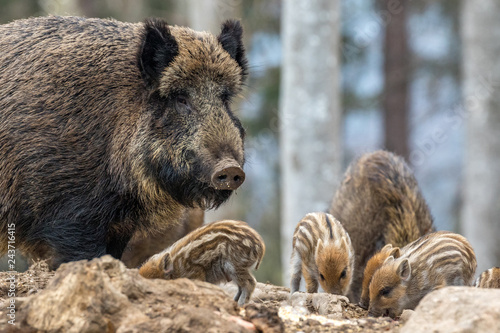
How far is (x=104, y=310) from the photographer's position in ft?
13.1

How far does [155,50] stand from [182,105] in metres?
0.46

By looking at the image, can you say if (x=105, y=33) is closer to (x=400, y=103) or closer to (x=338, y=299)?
(x=338, y=299)

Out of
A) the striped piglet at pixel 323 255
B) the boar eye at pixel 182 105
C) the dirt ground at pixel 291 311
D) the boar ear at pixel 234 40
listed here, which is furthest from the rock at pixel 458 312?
the boar ear at pixel 234 40

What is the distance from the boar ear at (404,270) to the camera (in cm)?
582

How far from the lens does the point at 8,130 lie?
564cm

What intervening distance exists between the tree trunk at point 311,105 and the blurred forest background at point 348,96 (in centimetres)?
2

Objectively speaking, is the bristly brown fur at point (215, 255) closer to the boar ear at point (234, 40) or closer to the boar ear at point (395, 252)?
the boar ear at point (395, 252)

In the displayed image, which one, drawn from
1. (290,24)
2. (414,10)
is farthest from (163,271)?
(414,10)

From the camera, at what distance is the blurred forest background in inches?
443

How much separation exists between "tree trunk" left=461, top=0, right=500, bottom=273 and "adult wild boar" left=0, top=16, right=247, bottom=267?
394 inches

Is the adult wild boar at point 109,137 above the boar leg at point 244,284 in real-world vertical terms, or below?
above

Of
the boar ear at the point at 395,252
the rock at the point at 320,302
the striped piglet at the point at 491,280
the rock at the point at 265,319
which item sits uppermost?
the rock at the point at 265,319

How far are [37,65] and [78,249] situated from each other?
59.8 inches

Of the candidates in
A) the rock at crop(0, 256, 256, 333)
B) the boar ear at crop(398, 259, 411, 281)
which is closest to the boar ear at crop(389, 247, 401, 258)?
the boar ear at crop(398, 259, 411, 281)
